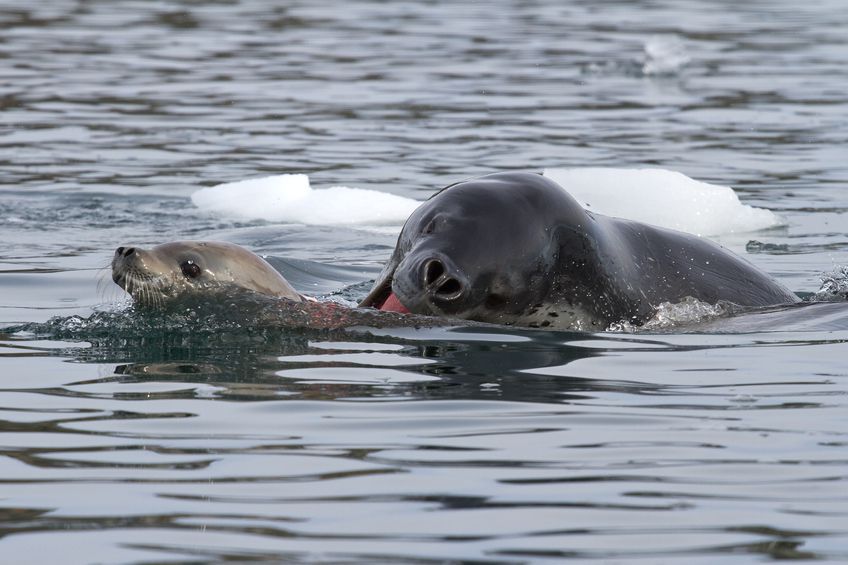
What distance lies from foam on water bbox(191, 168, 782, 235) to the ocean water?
54 mm

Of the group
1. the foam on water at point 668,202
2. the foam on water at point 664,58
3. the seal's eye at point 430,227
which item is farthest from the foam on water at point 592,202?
the foam on water at point 664,58

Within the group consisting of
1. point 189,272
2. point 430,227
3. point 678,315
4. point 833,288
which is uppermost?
point 430,227

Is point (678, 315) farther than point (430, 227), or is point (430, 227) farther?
point (678, 315)

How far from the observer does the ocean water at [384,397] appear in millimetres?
3936

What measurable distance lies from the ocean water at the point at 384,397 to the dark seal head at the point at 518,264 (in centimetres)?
13

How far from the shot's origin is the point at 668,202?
10867 mm

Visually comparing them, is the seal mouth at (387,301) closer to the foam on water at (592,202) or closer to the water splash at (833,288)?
the water splash at (833,288)

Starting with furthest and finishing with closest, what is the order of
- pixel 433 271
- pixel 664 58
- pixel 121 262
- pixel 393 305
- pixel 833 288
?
pixel 664 58
pixel 833 288
pixel 121 262
pixel 393 305
pixel 433 271

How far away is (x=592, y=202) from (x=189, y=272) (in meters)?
4.34

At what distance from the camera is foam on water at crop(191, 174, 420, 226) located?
11.1 meters

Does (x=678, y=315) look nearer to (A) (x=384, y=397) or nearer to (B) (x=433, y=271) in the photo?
(B) (x=433, y=271)

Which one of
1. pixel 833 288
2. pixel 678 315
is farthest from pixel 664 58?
pixel 678 315

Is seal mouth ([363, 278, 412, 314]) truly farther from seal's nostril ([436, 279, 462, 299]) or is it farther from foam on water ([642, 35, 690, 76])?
foam on water ([642, 35, 690, 76])

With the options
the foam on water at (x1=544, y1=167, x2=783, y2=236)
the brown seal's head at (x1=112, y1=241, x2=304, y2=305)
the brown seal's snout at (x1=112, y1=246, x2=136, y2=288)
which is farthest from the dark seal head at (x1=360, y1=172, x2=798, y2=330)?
the foam on water at (x1=544, y1=167, x2=783, y2=236)
